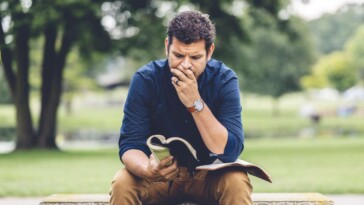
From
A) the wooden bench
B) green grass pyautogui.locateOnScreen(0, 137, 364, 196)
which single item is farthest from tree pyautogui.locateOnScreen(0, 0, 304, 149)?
the wooden bench

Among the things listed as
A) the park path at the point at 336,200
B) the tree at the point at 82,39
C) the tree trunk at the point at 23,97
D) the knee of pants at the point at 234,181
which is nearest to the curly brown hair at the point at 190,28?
the knee of pants at the point at 234,181

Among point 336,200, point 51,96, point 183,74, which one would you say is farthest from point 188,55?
point 51,96

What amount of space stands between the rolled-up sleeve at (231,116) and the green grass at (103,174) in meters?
5.40

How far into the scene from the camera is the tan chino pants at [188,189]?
376 centimetres

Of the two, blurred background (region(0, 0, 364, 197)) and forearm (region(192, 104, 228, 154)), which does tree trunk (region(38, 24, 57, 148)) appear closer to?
blurred background (region(0, 0, 364, 197))

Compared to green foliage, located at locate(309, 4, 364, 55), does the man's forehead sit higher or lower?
lower

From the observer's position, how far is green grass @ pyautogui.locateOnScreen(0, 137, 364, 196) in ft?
31.3

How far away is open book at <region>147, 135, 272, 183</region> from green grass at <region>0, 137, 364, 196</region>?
5.27 meters

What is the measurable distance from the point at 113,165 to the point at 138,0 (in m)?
7.36

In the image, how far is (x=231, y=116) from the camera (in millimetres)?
4004

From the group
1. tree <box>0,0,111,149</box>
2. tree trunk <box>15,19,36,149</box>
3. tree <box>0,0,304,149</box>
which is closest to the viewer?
tree <box>0,0,111,149</box>

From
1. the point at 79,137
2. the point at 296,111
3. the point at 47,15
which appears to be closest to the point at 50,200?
the point at 47,15

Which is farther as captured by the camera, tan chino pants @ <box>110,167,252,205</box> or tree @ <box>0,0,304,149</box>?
tree @ <box>0,0,304,149</box>

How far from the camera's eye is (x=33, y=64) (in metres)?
43.4
